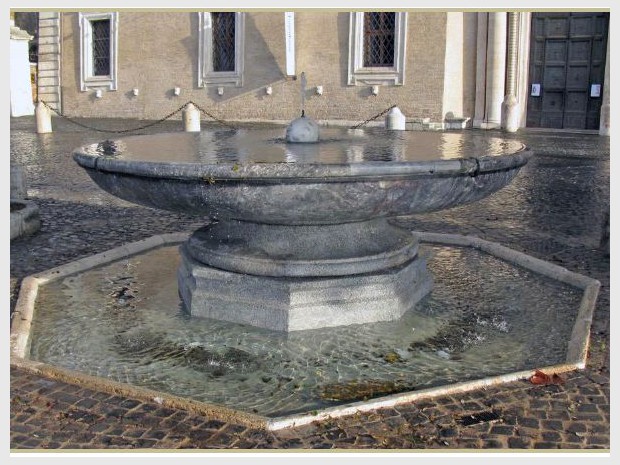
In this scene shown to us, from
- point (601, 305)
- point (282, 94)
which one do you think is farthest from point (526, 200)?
point (282, 94)

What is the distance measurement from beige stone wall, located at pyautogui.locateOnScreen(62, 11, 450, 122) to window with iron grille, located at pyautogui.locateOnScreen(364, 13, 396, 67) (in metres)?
0.50

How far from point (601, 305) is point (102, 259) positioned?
3.17 metres

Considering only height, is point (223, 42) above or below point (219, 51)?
above

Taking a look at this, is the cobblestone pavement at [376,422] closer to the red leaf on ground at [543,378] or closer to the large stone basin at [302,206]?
the red leaf on ground at [543,378]

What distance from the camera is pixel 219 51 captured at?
767 inches

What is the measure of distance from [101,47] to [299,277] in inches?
779

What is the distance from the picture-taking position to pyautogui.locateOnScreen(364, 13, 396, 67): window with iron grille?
17141mm

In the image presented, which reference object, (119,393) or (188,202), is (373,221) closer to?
(188,202)

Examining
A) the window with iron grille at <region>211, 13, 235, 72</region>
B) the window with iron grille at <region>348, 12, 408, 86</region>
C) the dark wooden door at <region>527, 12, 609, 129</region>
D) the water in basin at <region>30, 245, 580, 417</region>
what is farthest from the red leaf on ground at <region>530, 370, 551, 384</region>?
the window with iron grille at <region>211, 13, 235, 72</region>

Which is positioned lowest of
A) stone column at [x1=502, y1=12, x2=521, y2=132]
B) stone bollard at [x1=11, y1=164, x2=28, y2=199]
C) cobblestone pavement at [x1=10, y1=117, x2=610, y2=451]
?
cobblestone pavement at [x1=10, y1=117, x2=610, y2=451]

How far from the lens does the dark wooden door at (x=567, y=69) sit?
16.1 m

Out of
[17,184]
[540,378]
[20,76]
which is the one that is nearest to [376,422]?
[540,378]

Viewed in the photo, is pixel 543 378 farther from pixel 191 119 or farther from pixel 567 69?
pixel 567 69

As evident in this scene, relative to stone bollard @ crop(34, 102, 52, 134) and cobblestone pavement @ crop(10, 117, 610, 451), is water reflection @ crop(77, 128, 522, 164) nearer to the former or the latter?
cobblestone pavement @ crop(10, 117, 610, 451)
